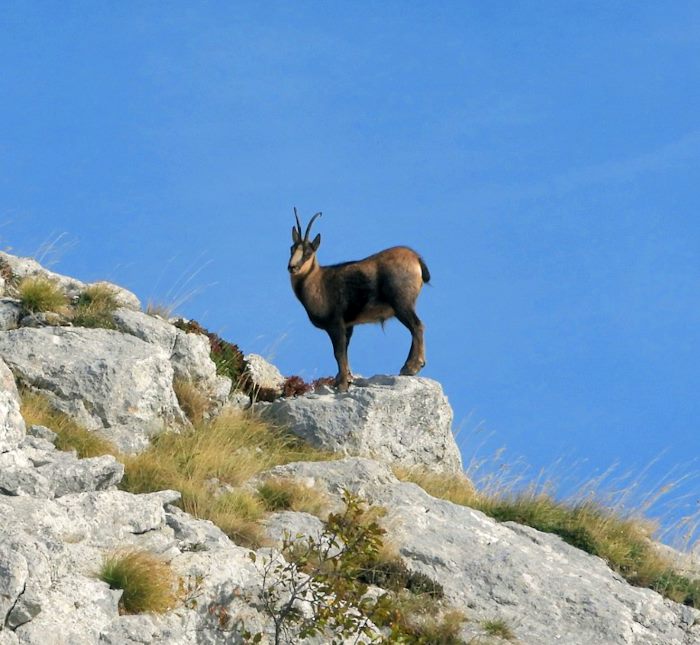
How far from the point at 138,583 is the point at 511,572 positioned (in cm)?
476

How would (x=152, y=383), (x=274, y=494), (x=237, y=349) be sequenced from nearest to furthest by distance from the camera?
(x=274, y=494) < (x=152, y=383) < (x=237, y=349)

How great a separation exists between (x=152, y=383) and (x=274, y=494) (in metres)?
2.84

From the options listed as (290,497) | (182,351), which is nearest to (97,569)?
(290,497)

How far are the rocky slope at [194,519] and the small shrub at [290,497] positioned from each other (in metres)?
0.25

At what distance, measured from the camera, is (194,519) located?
37.7ft

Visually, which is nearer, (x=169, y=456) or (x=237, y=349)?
(x=169, y=456)

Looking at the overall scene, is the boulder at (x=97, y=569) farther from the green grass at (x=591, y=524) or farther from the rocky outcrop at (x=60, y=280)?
the rocky outcrop at (x=60, y=280)

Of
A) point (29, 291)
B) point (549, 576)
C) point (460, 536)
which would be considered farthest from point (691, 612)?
point (29, 291)

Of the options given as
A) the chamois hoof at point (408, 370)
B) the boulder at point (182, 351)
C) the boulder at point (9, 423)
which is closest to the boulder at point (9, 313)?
the boulder at point (182, 351)

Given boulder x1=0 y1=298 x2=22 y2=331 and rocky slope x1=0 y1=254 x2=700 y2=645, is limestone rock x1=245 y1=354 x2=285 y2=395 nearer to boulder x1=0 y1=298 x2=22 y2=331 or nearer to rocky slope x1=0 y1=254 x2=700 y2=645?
rocky slope x1=0 y1=254 x2=700 y2=645

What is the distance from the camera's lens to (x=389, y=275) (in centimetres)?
1736

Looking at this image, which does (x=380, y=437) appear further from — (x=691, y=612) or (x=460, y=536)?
(x=691, y=612)

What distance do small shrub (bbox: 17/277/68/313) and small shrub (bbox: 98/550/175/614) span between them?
7550 millimetres

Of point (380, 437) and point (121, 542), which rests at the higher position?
point (380, 437)
